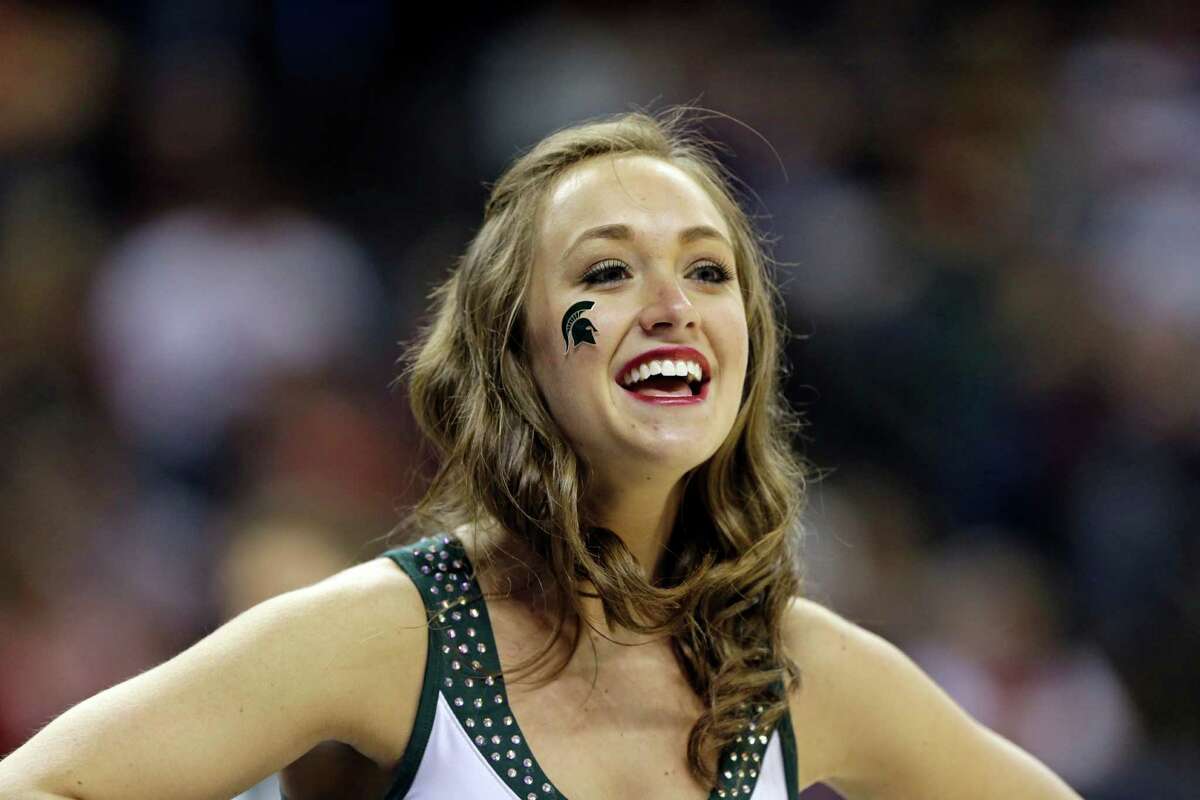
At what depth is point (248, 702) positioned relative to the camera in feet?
5.95

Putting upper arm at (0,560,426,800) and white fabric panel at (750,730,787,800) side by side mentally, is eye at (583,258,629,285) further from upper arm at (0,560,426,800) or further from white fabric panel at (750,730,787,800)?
white fabric panel at (750,730,787,800)

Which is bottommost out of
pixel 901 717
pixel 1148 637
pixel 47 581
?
pixel 1148 637

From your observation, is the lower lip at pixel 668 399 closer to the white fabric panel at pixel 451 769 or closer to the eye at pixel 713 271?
the eye at pixel 713 271

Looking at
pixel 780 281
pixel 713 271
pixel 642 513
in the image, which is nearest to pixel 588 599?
pixel 642 513

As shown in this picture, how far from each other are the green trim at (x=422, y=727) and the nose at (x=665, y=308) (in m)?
0.53

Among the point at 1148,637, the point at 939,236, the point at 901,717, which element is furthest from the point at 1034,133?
the point at 901,717

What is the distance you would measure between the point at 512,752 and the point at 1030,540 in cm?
284

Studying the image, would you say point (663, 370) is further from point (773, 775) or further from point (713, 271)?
point (773, 775)

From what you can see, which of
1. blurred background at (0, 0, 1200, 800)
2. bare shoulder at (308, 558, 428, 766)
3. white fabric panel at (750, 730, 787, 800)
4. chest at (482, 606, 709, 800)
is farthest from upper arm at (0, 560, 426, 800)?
blurred background at (0, 0, 1200, 800)

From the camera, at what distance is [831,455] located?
4.48m

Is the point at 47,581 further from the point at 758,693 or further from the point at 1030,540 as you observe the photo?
the point at 1030,540

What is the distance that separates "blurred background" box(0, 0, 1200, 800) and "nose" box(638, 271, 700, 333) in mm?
1867

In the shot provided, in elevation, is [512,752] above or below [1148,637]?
above

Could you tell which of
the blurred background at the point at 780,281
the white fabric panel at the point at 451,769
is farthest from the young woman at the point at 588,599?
the blurred background at the point at 780,281
